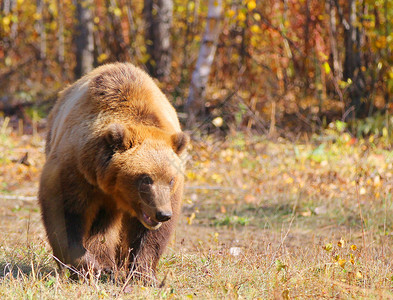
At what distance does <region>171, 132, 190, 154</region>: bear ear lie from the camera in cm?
408

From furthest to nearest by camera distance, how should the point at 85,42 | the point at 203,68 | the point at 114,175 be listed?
the point at 85,42 < the point at 203,68 < the point at 114,175

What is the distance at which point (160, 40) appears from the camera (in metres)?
12.6

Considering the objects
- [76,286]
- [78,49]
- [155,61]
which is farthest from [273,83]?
[76,286]

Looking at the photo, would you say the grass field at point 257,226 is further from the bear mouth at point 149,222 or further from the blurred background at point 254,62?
the blurred background at point 254,62

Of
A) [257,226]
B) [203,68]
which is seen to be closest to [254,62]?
[203,68]

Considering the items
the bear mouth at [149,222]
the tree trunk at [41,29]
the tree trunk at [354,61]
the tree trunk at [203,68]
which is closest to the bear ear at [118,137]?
the bear mouth at [149,222]

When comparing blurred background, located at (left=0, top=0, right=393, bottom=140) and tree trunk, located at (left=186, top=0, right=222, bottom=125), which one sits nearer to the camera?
tree trunk, located at (left=186, top=0, right=222, bottom=125)

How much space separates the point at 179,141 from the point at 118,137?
0.47m

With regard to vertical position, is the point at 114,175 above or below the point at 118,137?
below

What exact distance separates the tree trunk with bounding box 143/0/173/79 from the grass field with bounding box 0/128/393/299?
332 cm

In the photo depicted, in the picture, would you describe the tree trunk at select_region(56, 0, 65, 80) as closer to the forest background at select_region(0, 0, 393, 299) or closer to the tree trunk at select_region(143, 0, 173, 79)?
the forest background at select_region(0, 0, 393, 299)

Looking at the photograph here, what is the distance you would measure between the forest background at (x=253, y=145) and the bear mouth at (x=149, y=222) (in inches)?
15.5

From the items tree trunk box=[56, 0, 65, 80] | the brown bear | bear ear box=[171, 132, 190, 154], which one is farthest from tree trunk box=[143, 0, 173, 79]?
bear ear box=[171, 132, 190, 154]

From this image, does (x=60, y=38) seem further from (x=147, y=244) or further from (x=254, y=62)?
(x=147, y=244)
